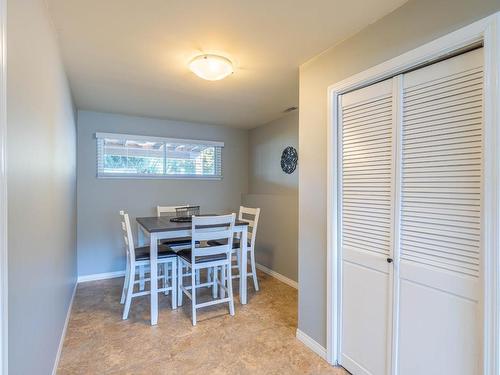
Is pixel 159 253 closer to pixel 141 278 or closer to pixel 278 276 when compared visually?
pixel 141 278

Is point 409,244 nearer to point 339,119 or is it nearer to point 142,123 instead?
point 339,119

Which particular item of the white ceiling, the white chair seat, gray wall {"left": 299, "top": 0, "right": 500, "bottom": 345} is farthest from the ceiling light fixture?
the white chair seat

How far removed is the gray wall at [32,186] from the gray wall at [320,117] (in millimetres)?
1763

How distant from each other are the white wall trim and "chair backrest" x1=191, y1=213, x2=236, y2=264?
1.72 meters

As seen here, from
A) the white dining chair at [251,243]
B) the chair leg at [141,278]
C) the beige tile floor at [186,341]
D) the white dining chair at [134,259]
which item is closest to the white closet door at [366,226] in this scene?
the beige tile floor at [186,341]

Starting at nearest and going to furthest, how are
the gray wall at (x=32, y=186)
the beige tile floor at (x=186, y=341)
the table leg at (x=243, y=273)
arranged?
the gray wall at (x=32, y=186) < the beige tile floor at (x=186, y=341) < the table leg at (x=243, y=273)

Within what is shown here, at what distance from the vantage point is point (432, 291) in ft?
4.84

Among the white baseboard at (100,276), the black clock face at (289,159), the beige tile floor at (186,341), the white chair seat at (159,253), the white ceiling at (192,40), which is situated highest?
the white ceiling at (192,40)

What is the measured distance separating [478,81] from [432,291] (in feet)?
3.44

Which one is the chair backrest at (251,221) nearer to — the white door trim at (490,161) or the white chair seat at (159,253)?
the white chair seat at (159,253)

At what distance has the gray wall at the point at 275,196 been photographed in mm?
3773

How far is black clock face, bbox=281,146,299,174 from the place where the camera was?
12.6 feet

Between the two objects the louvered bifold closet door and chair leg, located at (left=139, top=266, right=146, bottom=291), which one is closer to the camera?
the louvered bifold closet door

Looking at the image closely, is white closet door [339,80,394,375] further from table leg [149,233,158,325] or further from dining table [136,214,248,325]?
table leg [149,233,158,325]
